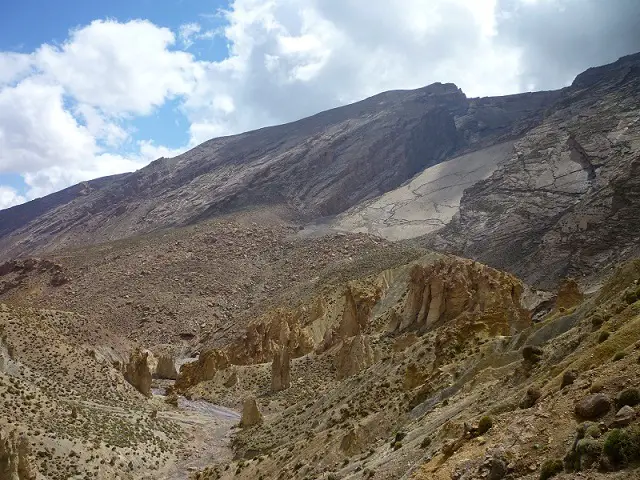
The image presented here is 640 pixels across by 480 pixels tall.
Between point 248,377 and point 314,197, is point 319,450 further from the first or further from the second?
point 314,197

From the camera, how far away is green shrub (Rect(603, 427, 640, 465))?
9.49 metres

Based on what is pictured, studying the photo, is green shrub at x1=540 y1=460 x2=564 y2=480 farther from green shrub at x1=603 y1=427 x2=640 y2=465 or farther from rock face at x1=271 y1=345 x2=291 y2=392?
rock face at x1=271 y1=345 x2=291 y2=392

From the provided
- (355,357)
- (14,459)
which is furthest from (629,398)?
(355,357)

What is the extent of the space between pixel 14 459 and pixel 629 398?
23.6 meters

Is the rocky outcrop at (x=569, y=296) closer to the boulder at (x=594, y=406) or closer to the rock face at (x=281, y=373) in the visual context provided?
the rock face at (x=281, y=373)

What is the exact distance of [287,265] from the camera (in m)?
126

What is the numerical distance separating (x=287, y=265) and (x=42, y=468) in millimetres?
98184

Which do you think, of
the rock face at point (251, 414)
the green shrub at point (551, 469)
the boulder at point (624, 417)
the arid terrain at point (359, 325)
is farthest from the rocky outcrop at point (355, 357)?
the boulder at point (624, 417)

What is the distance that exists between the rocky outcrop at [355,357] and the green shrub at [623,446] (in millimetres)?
35867

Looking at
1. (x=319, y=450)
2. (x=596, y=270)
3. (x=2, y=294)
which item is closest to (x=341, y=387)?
(x=319, y=450)

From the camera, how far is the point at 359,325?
6247 cm

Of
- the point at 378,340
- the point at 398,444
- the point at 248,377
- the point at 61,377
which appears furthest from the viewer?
the point at 248,377

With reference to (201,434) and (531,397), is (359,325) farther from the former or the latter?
(531,397)

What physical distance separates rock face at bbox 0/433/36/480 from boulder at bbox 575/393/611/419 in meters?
22.3
